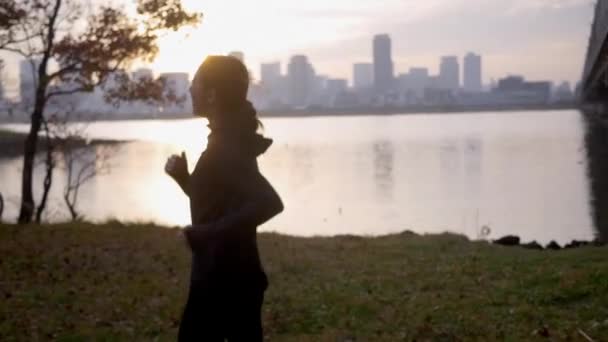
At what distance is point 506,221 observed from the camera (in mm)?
27641

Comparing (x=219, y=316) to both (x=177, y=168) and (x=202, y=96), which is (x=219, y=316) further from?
(x=202, y=96)

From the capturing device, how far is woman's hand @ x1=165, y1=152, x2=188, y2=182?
136 inches

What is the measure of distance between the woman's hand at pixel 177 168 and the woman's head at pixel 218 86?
240 millimetres

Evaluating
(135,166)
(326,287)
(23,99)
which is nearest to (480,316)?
(326,287)

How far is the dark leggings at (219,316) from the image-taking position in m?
3.44

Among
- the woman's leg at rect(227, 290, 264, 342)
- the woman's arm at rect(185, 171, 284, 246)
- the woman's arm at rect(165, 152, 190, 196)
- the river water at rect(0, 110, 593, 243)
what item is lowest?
the river water at rect(0, 110, 593, 243)

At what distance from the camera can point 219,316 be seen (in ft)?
11.4

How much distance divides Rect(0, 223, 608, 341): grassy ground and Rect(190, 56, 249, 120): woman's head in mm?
4246

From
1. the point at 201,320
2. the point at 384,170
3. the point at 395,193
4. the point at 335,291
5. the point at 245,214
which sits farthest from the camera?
the point at 384,170

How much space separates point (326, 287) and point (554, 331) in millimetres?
3289

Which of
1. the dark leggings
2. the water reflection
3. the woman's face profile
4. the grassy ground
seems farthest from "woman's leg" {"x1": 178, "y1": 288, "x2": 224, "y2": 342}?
the water reflection

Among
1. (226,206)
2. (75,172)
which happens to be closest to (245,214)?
(226,206)

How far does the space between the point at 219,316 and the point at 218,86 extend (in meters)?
1.06

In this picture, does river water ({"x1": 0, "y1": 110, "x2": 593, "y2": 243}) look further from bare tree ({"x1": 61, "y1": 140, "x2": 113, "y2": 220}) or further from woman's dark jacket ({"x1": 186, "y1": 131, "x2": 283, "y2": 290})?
woman's dark jacket ({"x1": 186, "y1": 131, "x2": 283, "y2": 290})
